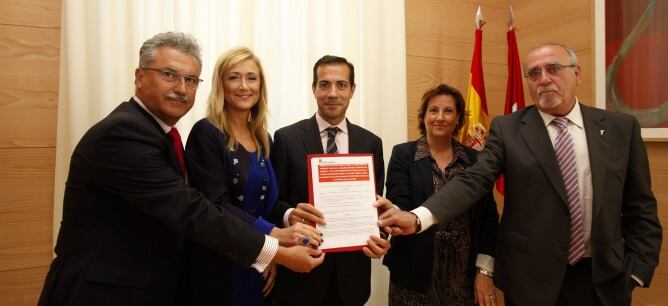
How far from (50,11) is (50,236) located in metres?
1.25

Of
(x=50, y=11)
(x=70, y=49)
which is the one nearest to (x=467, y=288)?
(x=70, y=49)

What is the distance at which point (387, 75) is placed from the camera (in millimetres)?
3129

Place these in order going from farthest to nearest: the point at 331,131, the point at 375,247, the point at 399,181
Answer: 1. the point at 399,181
2. the point at 331,131
3. the point at 375,247

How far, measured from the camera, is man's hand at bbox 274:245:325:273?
1682 mm

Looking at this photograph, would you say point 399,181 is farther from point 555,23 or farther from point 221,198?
point 555,23

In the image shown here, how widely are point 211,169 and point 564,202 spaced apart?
146cm

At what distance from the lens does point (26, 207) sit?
90.0 inches

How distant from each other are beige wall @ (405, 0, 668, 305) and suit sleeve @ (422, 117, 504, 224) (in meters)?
1.34

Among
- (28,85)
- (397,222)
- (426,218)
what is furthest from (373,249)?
(28,85)

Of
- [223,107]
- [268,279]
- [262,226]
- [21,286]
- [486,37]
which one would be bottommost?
[21,286]

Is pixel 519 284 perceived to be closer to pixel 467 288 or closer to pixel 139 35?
pixel 467 288

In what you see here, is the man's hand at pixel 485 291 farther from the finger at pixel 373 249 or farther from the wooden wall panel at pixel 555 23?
the wooden wall panel at pixel 555 23

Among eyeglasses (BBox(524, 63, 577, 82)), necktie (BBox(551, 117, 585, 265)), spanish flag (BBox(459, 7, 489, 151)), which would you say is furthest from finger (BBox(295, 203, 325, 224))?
spanish flag (BBox(459, 7, 489, 151))

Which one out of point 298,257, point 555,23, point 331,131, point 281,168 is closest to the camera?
point 298,257
